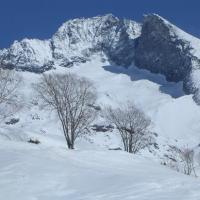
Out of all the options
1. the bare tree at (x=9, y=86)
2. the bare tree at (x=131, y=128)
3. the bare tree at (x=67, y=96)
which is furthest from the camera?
the bare tree at (x=131, y=128)

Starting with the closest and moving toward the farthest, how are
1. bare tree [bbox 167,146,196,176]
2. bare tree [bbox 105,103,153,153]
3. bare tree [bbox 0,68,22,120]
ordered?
bare tree [bbox 0,68,22,120]
bare tree [bbox 105,103,153,153]
bare tree [bbox 167,146,196,176]

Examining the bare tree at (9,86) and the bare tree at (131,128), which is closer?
the bare tree at (9,86)

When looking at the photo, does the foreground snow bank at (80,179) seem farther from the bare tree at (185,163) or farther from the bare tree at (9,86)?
the bare tree at (185,163)

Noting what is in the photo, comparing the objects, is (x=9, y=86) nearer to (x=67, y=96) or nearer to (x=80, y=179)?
(x=67, y=96)

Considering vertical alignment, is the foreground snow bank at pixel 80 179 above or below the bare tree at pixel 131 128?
below

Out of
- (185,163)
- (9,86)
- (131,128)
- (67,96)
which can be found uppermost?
(185,163)

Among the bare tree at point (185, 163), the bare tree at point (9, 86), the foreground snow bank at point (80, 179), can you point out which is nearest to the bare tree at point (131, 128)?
the bare tree at point (185, 163)

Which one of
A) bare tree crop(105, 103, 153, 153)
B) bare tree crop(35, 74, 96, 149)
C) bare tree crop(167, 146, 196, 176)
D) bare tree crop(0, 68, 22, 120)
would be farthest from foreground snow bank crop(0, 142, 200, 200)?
bare tree crop(167, 146, 196, 176)

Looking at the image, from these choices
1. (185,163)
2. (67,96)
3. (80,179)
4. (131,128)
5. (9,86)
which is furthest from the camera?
(185,163)

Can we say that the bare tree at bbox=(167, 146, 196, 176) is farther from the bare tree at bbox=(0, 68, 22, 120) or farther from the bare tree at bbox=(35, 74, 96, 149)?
the bare tree at bbox=(0, 68, 22, 120)

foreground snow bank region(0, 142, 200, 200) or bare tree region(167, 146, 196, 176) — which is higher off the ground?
bare tree region(167, 146, 196, 176)

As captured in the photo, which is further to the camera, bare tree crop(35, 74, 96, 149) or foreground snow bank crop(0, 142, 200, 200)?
bare tree crop(35, 74, 96, 149)

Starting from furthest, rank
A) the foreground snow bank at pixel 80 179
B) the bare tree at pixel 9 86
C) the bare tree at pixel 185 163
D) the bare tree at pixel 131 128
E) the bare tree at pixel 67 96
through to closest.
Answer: the bare tree at pixel 185 163
the bare tree at pixel 131 128
the bare tree at pixel 67 96
the bare tree at pixel 9 86
the foreground snow bank at pixel 80 179

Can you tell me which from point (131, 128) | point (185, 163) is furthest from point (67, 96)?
point (185, 163)
